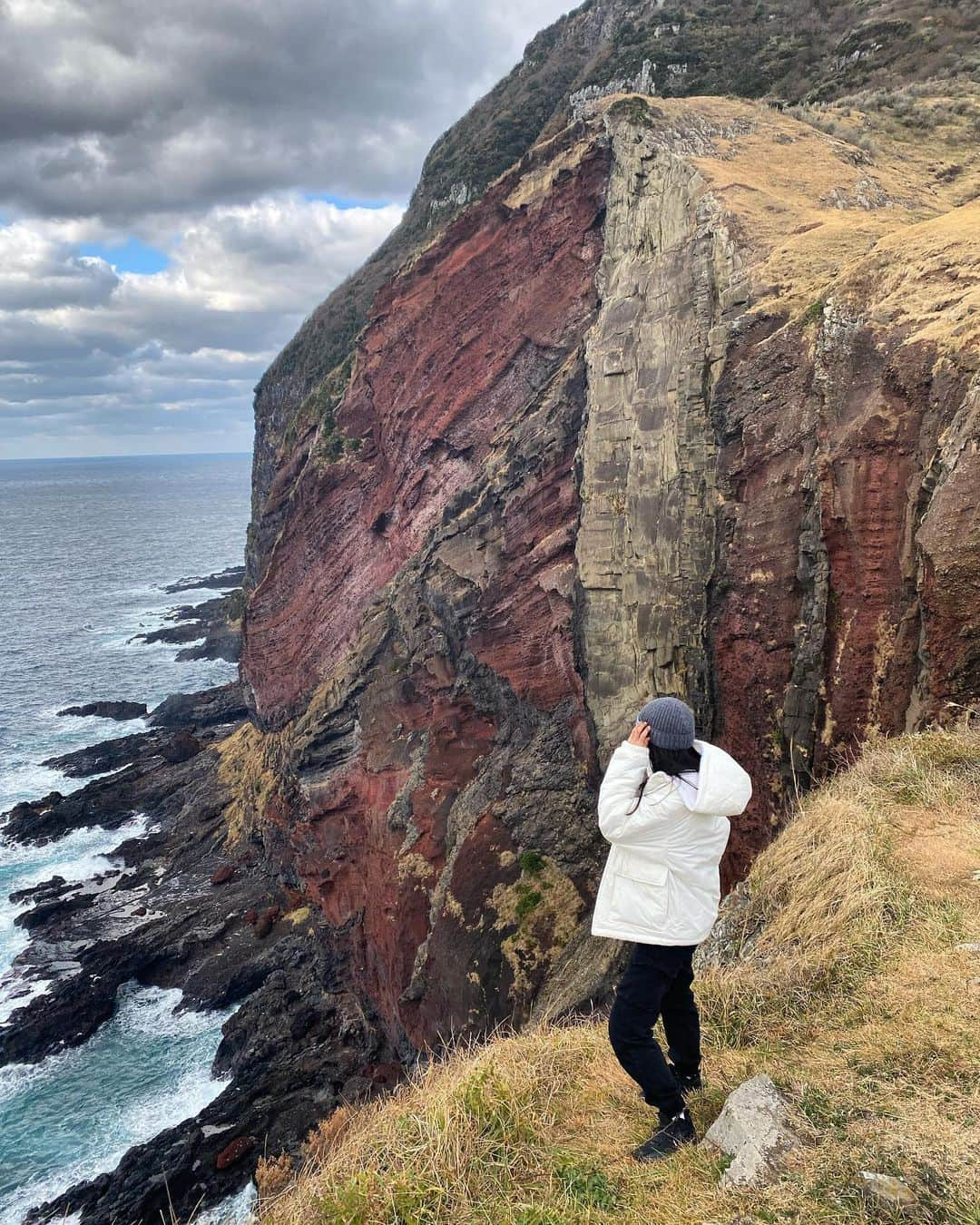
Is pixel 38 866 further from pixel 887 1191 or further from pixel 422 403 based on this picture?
pixel 887 1191

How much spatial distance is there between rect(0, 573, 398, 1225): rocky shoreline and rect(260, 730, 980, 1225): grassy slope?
381 inches

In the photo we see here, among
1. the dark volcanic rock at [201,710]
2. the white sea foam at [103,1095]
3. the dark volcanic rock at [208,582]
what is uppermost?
the dark volcanic rock at [208,582]

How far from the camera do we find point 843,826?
695 cm

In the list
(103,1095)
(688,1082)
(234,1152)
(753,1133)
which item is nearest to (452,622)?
(234,1152)

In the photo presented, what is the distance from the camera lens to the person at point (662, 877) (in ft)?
13.9

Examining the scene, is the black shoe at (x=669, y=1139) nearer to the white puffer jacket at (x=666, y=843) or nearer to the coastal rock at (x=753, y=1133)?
the coastal rock at (x=753, y=1133)

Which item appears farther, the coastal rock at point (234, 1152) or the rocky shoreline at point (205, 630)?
the rocky shoreline at point (205, 630)

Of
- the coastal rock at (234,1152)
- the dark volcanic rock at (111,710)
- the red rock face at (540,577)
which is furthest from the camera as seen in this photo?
the dark volcanic rock at (111,710)

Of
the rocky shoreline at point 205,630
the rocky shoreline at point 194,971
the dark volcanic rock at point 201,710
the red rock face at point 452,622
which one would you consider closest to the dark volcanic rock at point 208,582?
the rocky shoreline at point 205,630

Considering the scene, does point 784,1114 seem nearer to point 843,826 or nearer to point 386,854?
point 843,826

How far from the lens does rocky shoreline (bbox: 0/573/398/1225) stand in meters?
17.4

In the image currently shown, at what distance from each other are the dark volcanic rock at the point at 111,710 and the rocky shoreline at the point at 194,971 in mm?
8044

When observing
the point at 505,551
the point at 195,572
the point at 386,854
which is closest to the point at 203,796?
the point at 386,854

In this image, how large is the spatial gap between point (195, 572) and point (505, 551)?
82.1 meters
